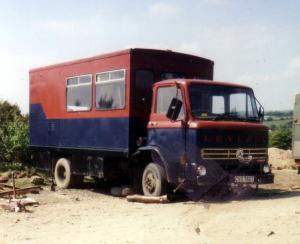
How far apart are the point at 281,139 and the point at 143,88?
30.5 m

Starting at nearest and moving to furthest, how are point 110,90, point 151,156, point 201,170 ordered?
point 201,170 → point 151,156 → point 110,90

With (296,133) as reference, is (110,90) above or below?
above

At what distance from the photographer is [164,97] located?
12.4m

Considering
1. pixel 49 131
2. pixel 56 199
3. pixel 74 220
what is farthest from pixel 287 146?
pixel 74 220

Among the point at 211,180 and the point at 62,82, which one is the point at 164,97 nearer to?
the point at 211,180

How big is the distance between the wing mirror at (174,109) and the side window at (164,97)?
0.70ft

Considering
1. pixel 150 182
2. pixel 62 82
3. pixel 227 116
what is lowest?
pixel 150 182

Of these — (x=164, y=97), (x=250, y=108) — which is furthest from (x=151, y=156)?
(x=250, y=108)

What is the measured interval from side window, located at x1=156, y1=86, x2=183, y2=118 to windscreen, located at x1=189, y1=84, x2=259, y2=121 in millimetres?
439

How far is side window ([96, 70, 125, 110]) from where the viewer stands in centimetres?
1315

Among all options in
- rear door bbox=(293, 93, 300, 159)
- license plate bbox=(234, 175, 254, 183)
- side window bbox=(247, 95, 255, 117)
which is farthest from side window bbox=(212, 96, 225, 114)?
rear door bbox=(293, 93, 300, 159)

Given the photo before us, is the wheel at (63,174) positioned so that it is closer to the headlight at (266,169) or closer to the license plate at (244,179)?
the license plate at (244,179)

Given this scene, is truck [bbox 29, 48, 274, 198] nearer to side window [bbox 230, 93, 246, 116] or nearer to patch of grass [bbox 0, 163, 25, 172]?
side window [bbox 230, 93, 246, 116]

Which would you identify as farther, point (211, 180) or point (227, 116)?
point (227, 116)
